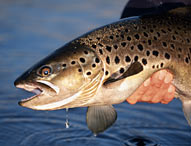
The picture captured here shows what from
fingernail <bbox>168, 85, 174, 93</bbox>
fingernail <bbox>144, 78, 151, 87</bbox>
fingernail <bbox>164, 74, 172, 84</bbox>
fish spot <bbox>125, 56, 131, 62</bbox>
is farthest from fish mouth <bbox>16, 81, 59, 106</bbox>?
fingernail <bbox>168, 85, 174, 93</bbox>

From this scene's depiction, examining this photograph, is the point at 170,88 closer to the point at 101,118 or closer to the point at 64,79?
the point at 101,118

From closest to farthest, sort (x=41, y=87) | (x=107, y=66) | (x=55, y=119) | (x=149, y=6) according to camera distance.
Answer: (x=41, y=87), (x=107, y=66), (x=149, y=6), (x=55, y=119)

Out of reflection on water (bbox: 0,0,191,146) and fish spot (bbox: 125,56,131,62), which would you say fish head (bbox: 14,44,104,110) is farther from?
reflection on water (bbox: 0,0,191,146)

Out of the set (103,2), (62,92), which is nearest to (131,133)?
(62,92)

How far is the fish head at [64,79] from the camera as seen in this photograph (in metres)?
3.04

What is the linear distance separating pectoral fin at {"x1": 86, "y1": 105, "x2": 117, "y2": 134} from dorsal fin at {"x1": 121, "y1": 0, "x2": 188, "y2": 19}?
140 centimetres

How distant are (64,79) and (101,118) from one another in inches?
21.2

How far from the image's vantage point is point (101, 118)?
11.1ft

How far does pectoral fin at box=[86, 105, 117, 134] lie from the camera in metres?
3.36

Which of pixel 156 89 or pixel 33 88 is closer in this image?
pixel 33 88

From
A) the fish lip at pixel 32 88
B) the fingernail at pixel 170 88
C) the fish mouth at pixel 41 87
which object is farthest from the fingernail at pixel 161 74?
the fish lip at pixel 32 88

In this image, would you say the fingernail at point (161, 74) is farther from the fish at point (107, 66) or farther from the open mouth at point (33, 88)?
the open mouth at point (33, 88)

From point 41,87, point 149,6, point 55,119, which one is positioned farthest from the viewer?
point 55,119

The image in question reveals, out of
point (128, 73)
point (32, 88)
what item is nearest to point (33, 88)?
point (32, 88)
